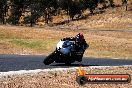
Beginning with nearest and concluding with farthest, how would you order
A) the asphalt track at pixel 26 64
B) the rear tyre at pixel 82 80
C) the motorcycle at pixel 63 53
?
1. the rear tyre at pixel 82 80
2. the asphalt track at pixel 26 64
3. the motorcycle at pixel 63 53

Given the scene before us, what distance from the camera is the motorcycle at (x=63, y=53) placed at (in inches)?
825

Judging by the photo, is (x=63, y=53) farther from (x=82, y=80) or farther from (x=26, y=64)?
(x=82, y=80)

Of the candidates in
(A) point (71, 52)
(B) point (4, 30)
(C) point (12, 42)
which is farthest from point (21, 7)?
(A) point (71, 52)

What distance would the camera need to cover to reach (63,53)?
21.0m

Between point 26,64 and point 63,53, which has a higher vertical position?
point 63,53

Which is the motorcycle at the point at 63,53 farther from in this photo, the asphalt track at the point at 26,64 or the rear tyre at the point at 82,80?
the rear tyre at the point at 82,80

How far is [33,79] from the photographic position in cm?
1511

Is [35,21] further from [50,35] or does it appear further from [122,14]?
[50,35]

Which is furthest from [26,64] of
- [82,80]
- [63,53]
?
[82,80]

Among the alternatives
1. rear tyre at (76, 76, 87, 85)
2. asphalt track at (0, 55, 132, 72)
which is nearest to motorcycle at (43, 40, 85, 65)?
asphalt track at (0, 55, 132, 72)

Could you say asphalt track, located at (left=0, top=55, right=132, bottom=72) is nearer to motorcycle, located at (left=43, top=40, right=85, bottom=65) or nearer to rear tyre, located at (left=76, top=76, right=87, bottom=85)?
motorcycle, located at (left=43, top=40, right=85, bottom=65)

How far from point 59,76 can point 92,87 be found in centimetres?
220

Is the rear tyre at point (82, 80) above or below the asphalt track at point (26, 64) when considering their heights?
above

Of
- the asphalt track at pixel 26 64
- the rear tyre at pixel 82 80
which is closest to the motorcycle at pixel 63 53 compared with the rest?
the asphalt track at pixel 26 64
